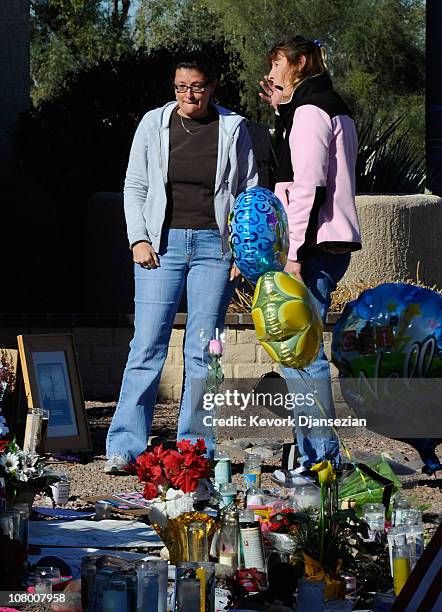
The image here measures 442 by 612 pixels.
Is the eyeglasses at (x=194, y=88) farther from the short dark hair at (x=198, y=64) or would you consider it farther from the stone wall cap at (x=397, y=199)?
the stone wall cap at (x=397, y=199)

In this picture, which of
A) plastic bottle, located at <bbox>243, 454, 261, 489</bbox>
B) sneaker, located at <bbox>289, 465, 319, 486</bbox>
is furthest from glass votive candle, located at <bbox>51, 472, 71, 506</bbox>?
sneaker, located at <bbox>289, 465, 319, 486</bbox>

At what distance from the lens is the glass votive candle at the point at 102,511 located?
17.7 ft

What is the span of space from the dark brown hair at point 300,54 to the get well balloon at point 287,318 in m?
1.23

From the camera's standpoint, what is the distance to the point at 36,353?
7066 mm

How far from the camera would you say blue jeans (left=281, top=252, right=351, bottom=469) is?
5.85m

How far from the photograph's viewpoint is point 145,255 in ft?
20.3

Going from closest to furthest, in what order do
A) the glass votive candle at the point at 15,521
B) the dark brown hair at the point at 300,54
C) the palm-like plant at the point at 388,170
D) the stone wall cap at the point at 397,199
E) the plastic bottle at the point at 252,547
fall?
1. the glass votive candle at the point at 15,521
2. the plastic bottle at the point at 252,547
3. the dark brown hair at the point at 300,54
4. the stone wall cap at the point at 397,199
5. the palm-like plant at the point at 388,170

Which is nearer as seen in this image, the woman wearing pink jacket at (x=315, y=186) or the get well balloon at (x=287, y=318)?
the get well balloon at (x=287, y=318)

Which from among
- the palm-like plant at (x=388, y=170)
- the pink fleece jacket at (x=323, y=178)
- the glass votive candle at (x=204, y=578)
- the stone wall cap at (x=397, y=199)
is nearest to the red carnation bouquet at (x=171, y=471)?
the glass votive candle at (x=204, y=578)

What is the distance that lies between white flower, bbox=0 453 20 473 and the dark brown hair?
6.84 feet

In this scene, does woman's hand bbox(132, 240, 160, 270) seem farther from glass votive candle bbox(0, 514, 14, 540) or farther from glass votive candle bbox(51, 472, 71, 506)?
glass votive candle bbox(0, 514, 14, 540)

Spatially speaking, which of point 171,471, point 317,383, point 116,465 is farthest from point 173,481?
point 116,465

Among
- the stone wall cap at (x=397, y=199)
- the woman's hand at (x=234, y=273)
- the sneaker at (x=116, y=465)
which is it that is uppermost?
the stone wall cap at (x=397, y=199)

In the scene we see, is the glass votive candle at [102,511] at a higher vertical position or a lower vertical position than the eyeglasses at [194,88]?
lower
